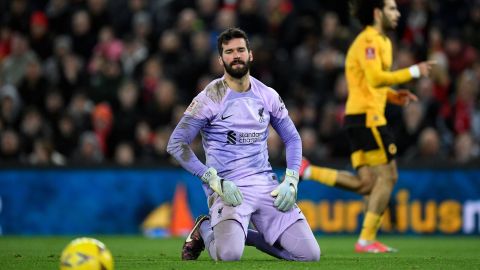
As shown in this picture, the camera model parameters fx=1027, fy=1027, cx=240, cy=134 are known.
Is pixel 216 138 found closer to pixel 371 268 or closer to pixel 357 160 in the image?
pixel 371 268

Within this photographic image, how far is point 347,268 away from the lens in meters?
7.75

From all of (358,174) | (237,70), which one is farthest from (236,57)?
(358,174)

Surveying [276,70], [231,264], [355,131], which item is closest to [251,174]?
[231,264]

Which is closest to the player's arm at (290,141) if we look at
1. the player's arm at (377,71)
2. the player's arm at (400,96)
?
the player's arm at (377,71)

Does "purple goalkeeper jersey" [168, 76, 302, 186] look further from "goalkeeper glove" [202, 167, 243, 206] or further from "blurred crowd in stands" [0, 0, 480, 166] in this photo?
"blurred crowd in stands" [0, 0, 480, 166]

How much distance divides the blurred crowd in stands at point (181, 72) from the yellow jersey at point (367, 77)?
12.9 feet

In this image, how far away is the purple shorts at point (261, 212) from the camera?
8.42 meters

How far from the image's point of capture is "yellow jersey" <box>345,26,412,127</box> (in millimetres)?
10297

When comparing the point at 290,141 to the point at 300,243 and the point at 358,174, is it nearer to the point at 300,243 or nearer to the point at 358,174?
the point at 300,243

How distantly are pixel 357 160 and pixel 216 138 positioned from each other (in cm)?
265

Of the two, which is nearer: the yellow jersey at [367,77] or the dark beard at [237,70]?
the dark beard at [237,70]

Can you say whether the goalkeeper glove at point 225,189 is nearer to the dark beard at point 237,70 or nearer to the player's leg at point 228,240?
the player's leg at point 228,240

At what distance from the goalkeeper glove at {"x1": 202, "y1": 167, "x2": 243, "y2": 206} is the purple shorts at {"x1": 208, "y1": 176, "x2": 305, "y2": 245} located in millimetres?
112

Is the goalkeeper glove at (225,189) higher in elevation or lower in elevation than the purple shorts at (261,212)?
higher
